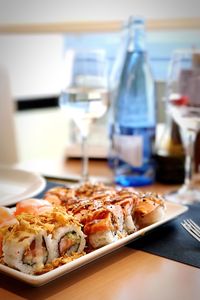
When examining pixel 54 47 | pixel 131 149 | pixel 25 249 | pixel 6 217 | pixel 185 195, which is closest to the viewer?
pixel 25 249

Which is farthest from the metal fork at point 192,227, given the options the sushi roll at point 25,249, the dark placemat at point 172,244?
the sushi roll at point 25,249

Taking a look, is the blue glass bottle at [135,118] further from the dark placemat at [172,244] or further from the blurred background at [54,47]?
the dark placemat at [172,244]

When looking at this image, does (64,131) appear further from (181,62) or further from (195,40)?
(181,62)

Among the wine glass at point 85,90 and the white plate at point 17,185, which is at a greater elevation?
the wine glass at point 85,90

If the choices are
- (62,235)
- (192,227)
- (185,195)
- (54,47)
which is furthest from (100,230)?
(54,47)

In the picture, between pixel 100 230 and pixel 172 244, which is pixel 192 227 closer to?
pixel 172 244

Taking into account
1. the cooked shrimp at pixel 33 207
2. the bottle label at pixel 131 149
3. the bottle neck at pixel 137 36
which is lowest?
the bottle label at pixel 131 149
